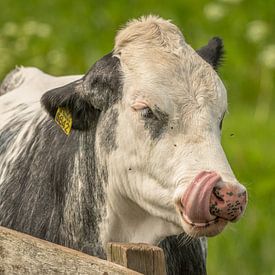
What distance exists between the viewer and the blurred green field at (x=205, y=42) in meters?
13.9

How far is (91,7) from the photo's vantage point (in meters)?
Result: 18.2

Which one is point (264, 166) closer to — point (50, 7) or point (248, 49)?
point (248, 49)

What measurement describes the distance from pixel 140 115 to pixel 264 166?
6.07 meters

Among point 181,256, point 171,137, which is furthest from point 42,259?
point 181,256

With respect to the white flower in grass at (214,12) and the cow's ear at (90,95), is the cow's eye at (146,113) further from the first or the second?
the white flower in grass at (214,12)

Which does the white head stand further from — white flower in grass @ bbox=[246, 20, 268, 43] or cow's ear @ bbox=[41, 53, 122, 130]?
white flower in grass @ bbox=[246, 20, 268, 43]

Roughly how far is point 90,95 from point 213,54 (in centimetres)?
74

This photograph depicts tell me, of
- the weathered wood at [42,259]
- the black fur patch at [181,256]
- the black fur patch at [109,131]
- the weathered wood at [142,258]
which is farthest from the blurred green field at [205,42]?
the weathered wood at [142,258]

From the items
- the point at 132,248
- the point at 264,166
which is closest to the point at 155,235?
the point at 132,248

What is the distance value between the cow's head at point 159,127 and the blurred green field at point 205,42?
431 cm

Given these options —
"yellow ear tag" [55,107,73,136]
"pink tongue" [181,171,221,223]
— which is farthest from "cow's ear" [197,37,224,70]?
"pink tongue" [181,171,221,223]

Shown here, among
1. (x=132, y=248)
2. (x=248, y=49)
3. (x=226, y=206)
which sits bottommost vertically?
(x=132, y=248)

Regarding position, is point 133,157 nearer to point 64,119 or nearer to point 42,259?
point 64,119

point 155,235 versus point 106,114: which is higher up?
point 106,114
